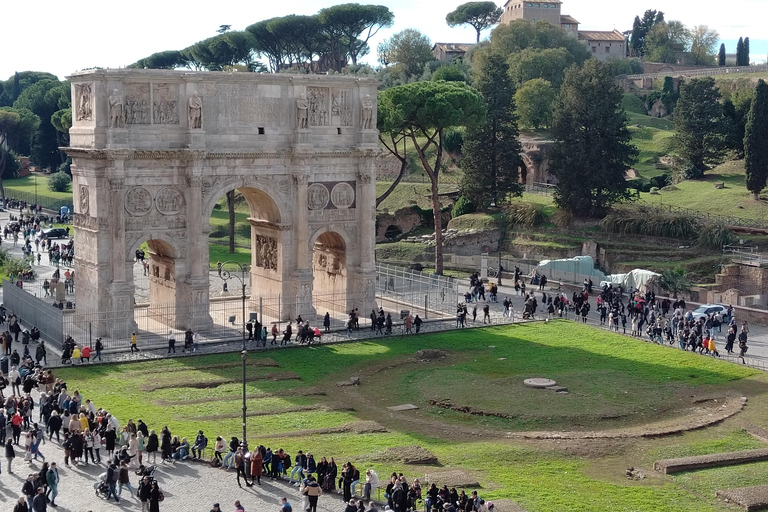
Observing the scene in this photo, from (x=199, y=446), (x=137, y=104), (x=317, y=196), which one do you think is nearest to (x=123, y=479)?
(x=199, y=446)

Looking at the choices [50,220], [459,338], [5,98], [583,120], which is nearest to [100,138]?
[459,338]

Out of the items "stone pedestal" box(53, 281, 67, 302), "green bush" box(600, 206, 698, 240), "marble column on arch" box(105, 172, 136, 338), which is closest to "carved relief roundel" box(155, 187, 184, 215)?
"marble column on arch" box(105, 172, 136, 338)

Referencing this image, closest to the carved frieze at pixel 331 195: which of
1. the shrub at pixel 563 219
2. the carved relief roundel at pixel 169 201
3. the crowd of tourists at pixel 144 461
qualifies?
the carved relief roundel at pixel 169 201

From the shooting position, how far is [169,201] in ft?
149

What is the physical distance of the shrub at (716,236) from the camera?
6247 cm

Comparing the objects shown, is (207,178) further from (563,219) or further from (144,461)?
(563,219)

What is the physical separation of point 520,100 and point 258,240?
45891 mm

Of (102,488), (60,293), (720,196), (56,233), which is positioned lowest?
(102,488)

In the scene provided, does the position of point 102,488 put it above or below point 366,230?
below

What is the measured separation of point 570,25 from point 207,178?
100910mm

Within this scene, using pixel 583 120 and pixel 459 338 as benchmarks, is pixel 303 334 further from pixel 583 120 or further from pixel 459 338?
pixel 583 120

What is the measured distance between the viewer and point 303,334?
146ft

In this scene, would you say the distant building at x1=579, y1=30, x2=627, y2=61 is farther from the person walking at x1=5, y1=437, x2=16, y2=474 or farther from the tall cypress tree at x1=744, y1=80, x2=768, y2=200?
the person walking at x1=5, y1=437, x2=16, y2=474

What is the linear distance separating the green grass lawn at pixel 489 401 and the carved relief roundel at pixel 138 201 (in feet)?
22.1
